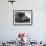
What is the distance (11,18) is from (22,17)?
43 centimetres

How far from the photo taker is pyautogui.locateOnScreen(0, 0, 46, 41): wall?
510cm

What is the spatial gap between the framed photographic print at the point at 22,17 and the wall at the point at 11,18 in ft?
0.39

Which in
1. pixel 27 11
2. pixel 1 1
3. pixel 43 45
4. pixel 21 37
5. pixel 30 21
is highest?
pixel 1 1

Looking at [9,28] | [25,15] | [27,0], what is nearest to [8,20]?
[9,28]

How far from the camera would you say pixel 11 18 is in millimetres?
5121

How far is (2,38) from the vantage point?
5090 millimetres

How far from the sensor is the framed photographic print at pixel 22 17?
16.7 feet

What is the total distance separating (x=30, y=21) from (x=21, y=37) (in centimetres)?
194

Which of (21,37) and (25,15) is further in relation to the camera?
(25,15)

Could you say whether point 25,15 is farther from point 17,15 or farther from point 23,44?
point 23,44

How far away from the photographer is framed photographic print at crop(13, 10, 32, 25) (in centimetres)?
510

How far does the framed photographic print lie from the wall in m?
0.12

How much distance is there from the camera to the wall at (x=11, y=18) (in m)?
5.10

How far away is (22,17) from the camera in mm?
5129
